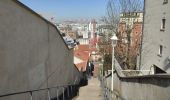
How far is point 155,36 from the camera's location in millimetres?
25438

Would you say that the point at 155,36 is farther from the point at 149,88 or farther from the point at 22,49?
the point at 22,49

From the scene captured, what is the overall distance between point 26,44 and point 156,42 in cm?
1891

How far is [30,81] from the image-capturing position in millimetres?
8195

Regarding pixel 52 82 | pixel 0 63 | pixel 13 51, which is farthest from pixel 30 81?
pixel 52 82

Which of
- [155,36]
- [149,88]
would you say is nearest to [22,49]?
[149,88]

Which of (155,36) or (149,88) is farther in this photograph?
(155,36)

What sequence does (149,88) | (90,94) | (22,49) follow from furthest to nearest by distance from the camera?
(90,94), (149,88), (22,49)

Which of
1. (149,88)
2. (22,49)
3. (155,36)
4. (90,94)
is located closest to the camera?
(22,49)

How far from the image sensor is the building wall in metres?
22.4

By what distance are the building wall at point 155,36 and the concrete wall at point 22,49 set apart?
44.1 ft

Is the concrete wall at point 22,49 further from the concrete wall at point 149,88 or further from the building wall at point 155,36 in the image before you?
the building wall at point 155,36

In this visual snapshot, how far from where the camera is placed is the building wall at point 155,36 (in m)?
22.4

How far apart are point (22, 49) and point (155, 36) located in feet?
63.6

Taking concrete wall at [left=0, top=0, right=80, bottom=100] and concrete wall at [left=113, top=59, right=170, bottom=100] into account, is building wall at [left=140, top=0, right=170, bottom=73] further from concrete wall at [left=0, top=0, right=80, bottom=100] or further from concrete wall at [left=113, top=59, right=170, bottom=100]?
concrete wall at [left=0, top=0, right=80, bottom=100]
